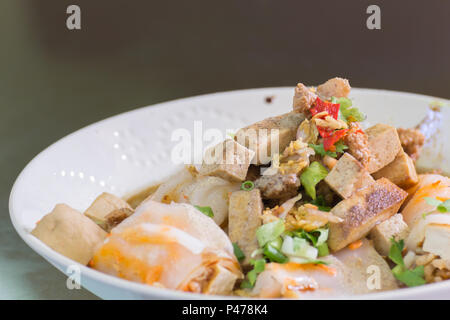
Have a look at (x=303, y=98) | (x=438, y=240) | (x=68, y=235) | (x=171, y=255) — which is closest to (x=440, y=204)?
(x=438, y=240)

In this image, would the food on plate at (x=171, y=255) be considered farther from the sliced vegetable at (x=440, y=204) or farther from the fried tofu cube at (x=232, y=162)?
the sliced vegetable at (x=440, y=204)

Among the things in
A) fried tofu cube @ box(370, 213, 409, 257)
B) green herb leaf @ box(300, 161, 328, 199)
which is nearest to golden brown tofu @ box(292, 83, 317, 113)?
green herb leaf @ box(300, 161, 328, 199)

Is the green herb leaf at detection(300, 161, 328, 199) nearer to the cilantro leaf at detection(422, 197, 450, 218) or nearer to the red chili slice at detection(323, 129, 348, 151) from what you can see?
the red chili slice at detection(323, 129, 348, 151)

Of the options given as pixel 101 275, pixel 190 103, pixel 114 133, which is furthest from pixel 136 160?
pixel 101 275

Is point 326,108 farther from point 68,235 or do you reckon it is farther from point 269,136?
point 68,235

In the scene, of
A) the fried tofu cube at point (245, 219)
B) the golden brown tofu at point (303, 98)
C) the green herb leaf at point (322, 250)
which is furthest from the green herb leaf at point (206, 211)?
the golden brown tofu at point (303, 98)
